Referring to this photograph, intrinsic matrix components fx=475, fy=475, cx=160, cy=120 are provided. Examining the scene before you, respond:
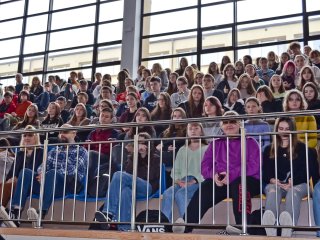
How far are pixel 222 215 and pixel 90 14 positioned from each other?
33.3 feet

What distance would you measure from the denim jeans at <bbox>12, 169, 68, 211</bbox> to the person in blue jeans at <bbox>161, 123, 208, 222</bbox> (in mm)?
1319

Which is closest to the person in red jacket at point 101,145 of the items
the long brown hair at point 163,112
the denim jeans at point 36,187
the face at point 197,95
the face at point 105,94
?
the denim jeans at point 36,187

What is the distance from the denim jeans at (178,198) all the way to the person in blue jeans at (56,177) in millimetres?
1067

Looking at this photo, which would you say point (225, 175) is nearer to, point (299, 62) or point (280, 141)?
point (280, 141)

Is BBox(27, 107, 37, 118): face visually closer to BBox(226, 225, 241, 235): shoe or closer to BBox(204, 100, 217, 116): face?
BBox(204, 100, 217, 116): face

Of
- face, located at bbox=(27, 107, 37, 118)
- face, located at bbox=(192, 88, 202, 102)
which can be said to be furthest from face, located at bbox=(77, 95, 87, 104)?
face, located at bbox=(192, 88, 202, 102)

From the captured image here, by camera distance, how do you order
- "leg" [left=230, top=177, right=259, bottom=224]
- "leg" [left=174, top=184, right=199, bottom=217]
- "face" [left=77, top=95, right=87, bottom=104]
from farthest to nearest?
1. "face" [left=77, top=95, right=87, bottom=104]
2. "leg" [left=174, top=184, right=199, bottom=217]
3. "leg" [left=230, top=177, right=259, bottom=224]

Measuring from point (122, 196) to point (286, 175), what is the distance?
5.13ft

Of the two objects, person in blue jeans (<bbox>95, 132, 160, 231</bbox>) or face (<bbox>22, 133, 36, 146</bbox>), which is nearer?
person in blue jeans (<bbox>95, 132, 160, 231</bbox>)

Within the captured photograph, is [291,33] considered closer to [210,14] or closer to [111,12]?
[210,14]

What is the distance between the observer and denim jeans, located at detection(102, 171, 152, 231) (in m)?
4.59

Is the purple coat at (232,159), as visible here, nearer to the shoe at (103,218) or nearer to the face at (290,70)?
the shoe at (103,218)

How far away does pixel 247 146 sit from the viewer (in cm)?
441

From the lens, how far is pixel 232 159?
14.6ft
